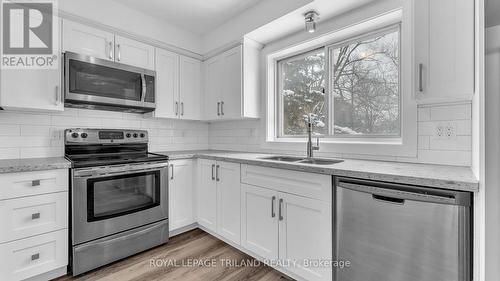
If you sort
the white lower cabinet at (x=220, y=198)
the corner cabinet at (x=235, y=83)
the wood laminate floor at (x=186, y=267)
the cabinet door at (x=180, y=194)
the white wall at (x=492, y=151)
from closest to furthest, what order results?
the white wall at (x=492, y=151) < the wood laminate floor at (x=186, y=267) < the white lower cabinet at (x=220, y=198) < the cabinet door at (x=180, y=194) < the corner cabinet at (x=235, y=83)

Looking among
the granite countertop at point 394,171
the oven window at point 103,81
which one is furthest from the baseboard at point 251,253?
the oven window at point 103,81

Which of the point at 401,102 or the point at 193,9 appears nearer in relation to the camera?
the point at 401,102

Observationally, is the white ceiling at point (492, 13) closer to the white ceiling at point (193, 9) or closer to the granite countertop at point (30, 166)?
the white ceiling at point (193, 9)

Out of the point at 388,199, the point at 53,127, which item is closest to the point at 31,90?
the point at 53,127

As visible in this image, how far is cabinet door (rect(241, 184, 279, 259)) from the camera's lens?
185cm

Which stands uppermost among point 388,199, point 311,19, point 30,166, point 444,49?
point 311,19

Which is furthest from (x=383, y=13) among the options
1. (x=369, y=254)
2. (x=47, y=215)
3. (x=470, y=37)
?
(x=47, y=215)

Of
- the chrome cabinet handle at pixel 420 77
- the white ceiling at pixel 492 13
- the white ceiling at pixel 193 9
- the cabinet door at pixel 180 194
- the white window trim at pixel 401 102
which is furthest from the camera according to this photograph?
the cabinet door at pixel 180 194

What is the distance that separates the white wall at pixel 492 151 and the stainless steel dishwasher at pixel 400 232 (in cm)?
9

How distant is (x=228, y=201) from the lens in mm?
2287

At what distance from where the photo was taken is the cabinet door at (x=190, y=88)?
299 cm

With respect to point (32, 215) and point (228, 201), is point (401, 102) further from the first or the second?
point (32, 215)

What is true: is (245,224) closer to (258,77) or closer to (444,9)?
(258,77)

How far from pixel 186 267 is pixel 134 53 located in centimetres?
227
